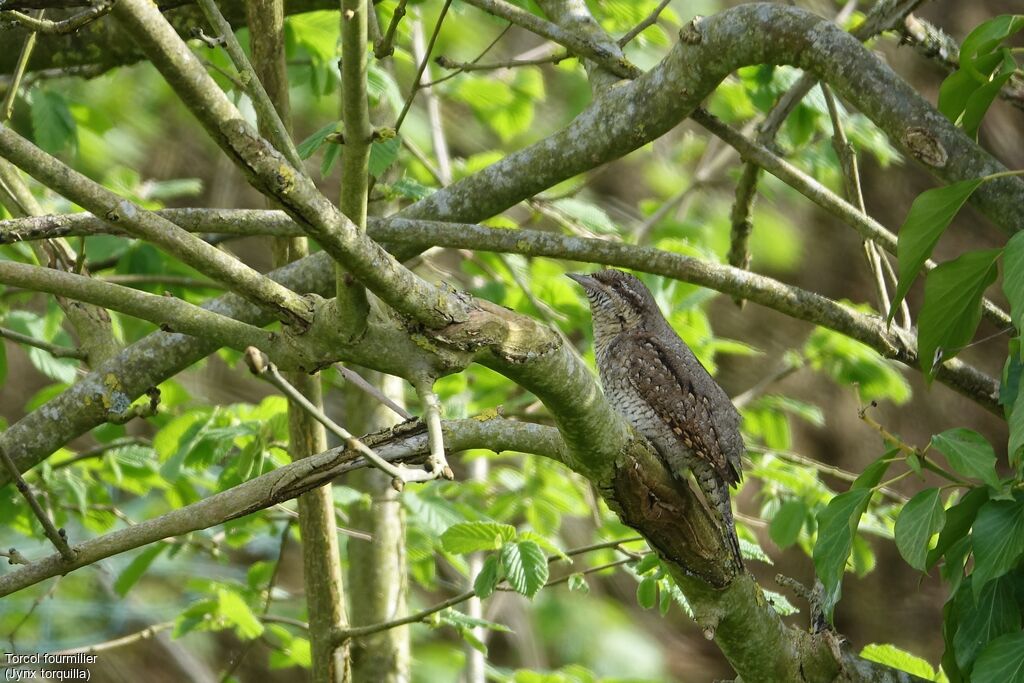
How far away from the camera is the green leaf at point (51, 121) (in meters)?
3.87

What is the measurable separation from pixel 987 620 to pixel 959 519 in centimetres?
25

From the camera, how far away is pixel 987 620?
2.46m

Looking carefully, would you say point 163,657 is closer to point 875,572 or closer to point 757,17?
point 875,572

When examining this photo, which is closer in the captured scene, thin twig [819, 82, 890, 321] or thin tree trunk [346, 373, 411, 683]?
thin twig [819, 82, 890, 321]

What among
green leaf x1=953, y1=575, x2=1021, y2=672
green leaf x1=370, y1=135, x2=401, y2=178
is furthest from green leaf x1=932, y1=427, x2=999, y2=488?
green leaf x1=370, y1=135, x2=401, y2=178

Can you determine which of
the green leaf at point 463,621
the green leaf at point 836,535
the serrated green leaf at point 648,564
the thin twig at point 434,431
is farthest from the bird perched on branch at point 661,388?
the thin twig at point 434,431

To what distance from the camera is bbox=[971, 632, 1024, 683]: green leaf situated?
2236 mm

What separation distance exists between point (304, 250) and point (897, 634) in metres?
7.38

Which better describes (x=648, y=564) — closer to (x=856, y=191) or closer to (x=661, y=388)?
(x=661, y=388)

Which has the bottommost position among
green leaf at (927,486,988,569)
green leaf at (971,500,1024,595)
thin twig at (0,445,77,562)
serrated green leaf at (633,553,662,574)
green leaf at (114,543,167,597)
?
green leaf at (971,500,1024,595)

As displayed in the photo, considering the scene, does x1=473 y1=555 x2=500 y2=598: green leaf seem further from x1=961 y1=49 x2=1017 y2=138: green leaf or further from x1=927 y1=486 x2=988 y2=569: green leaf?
x1=961 y1=49 x2=1017 y2=138: green leaf

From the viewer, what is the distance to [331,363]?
196 cm

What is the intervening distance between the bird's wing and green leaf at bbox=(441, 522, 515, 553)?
0.90 m

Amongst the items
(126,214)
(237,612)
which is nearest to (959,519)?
(126,214)
